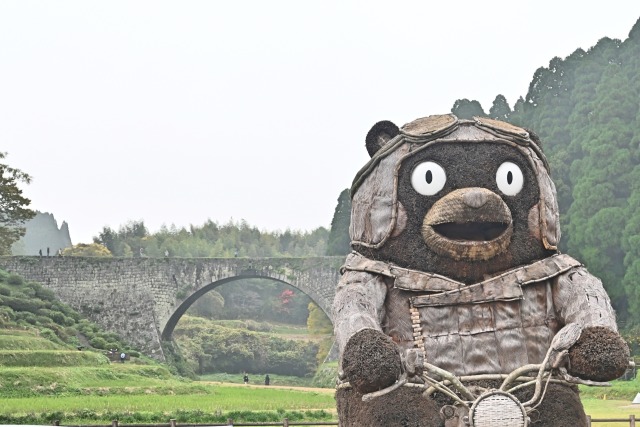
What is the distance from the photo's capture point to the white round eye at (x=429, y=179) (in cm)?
514

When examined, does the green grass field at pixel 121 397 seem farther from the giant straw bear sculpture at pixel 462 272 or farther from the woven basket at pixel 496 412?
the woven basket at pixel 496 412

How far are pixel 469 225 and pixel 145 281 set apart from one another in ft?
97.1

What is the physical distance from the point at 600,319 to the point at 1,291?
27.1m

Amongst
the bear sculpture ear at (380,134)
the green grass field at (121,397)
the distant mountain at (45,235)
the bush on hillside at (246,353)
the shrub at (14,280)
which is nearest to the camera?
the bear sculpture ear at (380,134)

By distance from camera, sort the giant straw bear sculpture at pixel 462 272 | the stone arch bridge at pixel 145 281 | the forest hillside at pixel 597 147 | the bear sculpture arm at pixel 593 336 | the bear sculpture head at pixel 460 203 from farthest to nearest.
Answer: the stone arch bridge at pixel 145 281, the forest hillside at pixel 597 147, the bear sculpture head at pixel 460 203, the giant straw bear sculpture at pixel 462 272, the bear sculpture arm at pixel 593 336

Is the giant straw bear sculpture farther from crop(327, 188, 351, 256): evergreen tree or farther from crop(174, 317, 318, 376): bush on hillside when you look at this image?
crop(174, 317, 318, 376): bush on hillside

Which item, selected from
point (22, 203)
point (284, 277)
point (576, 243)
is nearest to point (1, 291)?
point (22, 203)

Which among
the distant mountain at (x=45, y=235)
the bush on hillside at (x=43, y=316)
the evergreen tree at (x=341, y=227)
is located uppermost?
the distant mountain at (x=45, y=235)

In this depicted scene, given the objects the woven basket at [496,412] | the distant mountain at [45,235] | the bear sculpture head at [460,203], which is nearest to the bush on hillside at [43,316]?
the bear sculpture head at [460,203]

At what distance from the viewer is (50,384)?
19.5 meters

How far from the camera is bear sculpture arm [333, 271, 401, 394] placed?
4379 mm

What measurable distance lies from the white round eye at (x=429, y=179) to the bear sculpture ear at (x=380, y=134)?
41cm

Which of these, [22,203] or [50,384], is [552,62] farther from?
[50,384]

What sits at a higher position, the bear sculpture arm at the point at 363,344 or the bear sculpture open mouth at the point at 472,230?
the bear sculpture open mouth at the point at 472,230
